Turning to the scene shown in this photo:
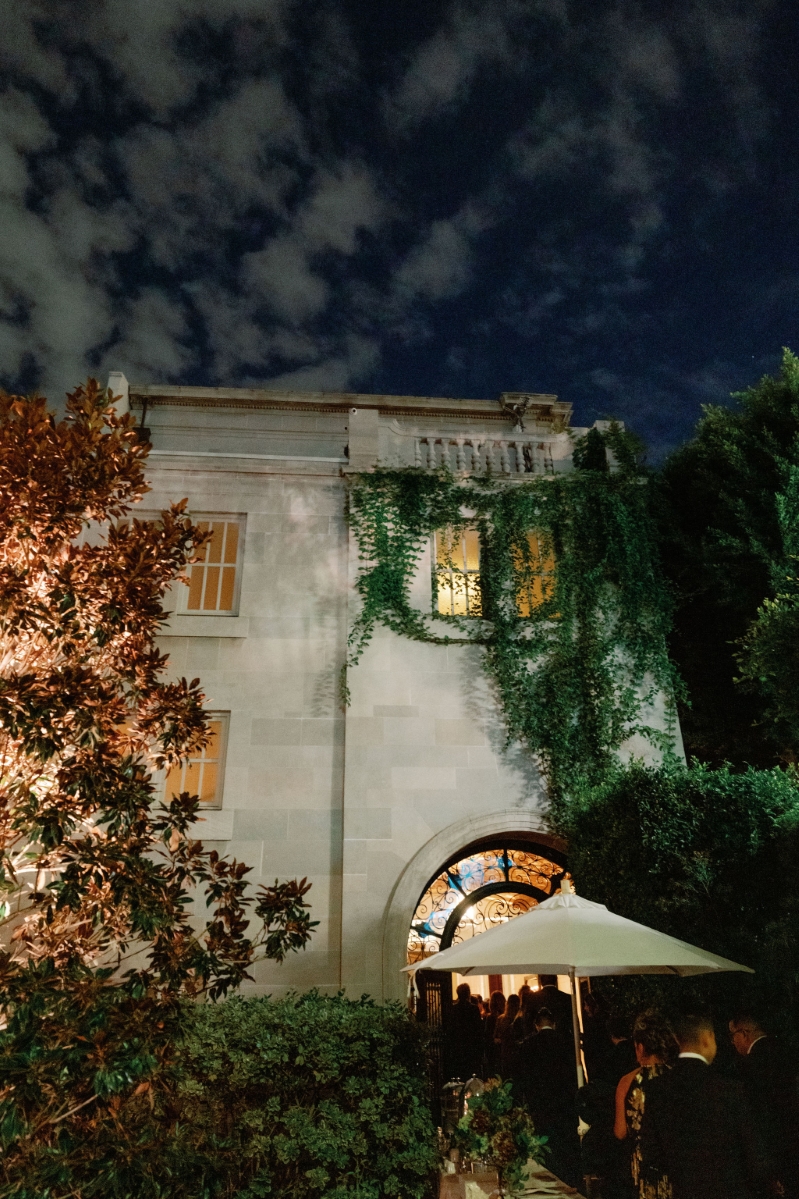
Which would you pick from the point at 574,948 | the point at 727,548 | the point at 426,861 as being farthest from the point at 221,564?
the point at 727,548

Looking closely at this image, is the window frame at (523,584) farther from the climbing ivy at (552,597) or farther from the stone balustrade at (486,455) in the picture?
the stone balustrade at (486,455)

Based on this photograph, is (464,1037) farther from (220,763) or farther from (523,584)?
(523,584)

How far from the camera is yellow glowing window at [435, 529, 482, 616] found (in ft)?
41.2

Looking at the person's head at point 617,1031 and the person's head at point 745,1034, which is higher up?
the person's head at point 745,1034

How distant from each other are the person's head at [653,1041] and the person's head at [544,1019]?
93.9 inches

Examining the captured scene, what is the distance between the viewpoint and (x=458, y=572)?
12.7 metres

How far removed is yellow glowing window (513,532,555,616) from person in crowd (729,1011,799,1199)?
7512 mm

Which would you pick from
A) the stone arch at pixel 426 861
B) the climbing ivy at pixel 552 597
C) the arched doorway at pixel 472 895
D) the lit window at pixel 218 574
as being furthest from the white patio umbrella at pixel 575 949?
the lit window at pixel 218 574

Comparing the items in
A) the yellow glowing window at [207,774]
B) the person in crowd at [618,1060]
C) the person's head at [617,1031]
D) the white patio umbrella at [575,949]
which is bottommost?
the person in crowd at [618,1060]

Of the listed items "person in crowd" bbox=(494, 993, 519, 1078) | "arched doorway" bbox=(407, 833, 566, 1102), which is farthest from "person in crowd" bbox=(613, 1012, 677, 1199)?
"arched doorway" bbox=(407, 833, 566, 1102)

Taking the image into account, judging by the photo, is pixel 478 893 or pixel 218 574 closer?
pixel 478 893

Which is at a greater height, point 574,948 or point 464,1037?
point 574,948

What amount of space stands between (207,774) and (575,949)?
670cm

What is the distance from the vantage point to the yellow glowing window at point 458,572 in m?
12.5
